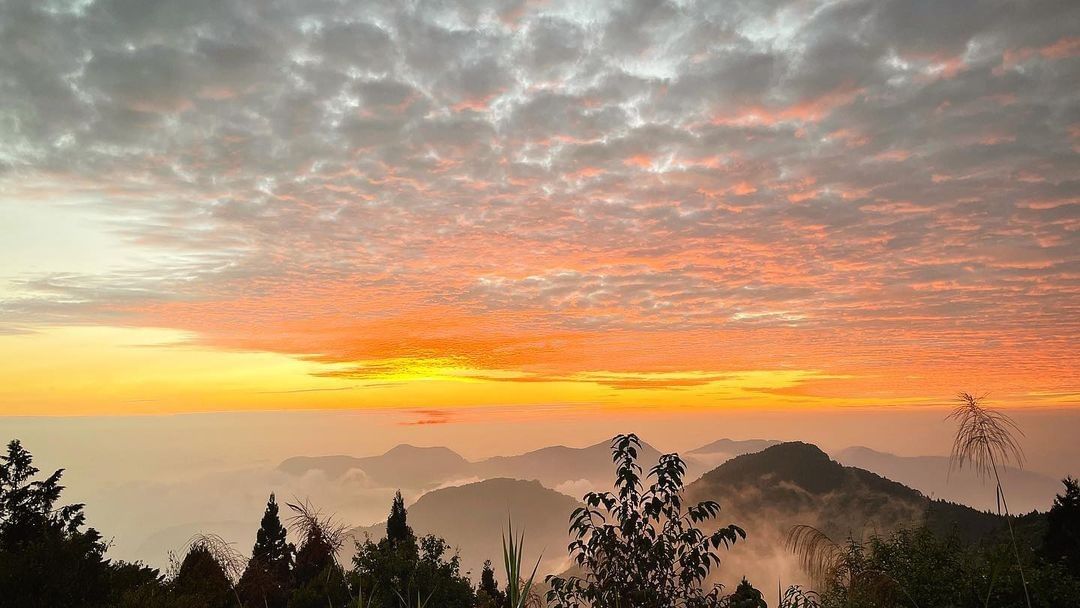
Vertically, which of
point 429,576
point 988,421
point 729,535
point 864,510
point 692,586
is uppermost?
point 988,421

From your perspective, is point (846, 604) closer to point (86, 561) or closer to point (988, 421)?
point (988, 421)

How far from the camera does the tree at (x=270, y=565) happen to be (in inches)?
993

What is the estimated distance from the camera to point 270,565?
33.7 m

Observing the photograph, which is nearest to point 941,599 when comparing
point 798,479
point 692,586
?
point 692,586

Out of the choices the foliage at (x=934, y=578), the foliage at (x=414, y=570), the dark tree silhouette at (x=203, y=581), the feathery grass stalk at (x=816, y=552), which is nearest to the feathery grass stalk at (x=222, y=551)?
the dark tree silhouette at (x=203, y=581)

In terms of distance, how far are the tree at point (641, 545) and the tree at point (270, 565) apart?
56.5 feet

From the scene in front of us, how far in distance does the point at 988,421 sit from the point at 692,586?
4657 millimetres

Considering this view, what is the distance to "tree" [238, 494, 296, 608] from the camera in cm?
2522

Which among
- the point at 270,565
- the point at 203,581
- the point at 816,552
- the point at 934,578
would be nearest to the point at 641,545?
the point at 816,552

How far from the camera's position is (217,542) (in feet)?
82.2

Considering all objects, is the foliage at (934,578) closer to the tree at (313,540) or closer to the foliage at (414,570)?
the foliage at (414,570)

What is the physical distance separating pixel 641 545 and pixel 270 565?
32.1m

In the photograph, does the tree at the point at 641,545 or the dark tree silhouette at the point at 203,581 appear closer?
the tree at the point at 641,545

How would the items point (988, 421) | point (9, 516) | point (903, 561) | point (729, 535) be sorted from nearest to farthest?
point (988, 421) → point (729, 535) → point (903, 561) → point (9, 516)
